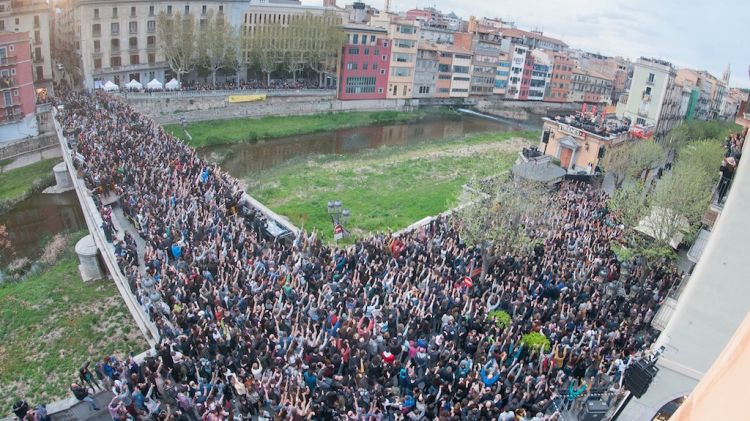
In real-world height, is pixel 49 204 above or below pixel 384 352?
below

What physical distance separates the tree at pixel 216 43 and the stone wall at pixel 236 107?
5650 millimetres

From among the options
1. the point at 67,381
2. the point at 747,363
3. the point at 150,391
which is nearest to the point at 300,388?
the point at 150,391

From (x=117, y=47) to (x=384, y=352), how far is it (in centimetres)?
5091

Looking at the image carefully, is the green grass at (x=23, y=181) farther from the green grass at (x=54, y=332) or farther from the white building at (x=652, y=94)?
the white building at (x=652, y=94)

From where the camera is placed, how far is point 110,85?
1775 inches

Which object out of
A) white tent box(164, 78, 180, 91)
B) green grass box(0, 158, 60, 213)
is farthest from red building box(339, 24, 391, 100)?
green grass box(0, 158, 60, 213)

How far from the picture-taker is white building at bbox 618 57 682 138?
48531 mm

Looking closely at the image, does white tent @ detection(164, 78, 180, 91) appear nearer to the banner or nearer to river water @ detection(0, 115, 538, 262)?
the banner

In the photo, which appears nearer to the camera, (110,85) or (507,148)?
(110,85)

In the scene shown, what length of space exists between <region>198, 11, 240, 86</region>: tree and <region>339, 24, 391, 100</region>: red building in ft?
42.3

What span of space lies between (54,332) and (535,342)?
1712 centimetres

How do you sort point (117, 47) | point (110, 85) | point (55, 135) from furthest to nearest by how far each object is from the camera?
point (117, 47), point (110, 85), point (55, 135)

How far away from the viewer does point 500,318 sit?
1598 centimetres

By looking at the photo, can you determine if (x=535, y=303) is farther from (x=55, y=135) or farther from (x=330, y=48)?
(x=330, y=48)
